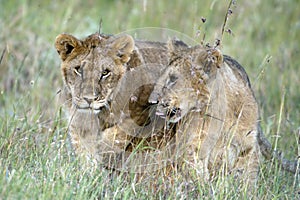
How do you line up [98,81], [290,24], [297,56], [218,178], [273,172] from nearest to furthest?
[218,178], [98,81], [273,172], [297,56], [290,24]

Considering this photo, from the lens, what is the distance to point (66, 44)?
18.1 ft

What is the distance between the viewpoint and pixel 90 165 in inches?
206

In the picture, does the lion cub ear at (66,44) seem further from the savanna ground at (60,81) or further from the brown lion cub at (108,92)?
the savanna ground at (60,81)

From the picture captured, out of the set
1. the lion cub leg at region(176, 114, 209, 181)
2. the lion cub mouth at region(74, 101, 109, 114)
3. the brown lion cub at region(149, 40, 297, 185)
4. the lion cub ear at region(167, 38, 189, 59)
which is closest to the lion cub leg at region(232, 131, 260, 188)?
the brown lion cub at region(149, 40, 297, 185)

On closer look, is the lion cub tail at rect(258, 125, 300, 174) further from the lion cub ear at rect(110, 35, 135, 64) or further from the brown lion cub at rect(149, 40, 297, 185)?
the lion cub ear at rect(110, 35, 135, 64)

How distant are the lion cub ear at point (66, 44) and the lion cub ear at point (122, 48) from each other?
26 cm

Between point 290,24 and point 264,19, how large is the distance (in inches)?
15.4

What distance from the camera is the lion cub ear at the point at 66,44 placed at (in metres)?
5.47

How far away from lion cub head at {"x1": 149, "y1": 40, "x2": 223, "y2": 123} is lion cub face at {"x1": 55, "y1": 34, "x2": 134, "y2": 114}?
35 centimetres

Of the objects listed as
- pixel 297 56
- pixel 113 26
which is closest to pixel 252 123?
pixel 297 56

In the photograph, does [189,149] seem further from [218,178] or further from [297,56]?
[297,56]

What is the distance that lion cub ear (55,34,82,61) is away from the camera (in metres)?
5.47

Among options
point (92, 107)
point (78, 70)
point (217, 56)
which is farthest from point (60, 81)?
point (217, 56)

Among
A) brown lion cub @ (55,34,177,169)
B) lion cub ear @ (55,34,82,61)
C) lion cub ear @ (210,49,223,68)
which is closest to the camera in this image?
lion cub ear @ (210,49,223,68)
